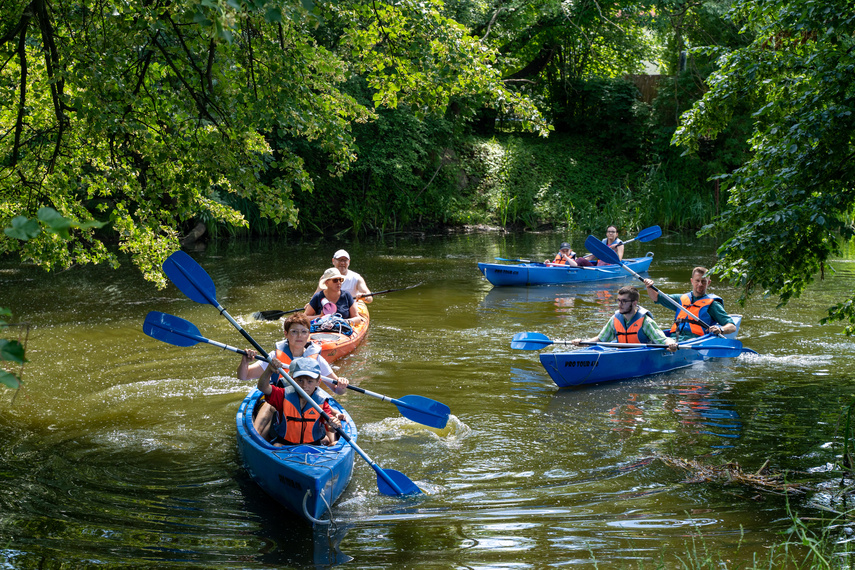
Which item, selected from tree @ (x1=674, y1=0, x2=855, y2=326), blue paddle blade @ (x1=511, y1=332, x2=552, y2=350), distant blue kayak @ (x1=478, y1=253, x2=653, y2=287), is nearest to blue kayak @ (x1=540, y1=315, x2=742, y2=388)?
blue paddle blade @ (x1=511, y1=332, x2=552, y2=350)

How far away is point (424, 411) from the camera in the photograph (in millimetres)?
5758

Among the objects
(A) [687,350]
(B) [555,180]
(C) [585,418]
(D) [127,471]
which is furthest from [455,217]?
(D) [127,471]

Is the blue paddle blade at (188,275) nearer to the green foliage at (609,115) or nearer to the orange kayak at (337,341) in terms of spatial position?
the orange kayak at (337,341)

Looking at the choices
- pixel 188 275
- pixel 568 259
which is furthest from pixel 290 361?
pixel 568 259

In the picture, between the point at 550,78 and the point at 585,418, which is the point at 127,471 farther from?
the point at 550,78

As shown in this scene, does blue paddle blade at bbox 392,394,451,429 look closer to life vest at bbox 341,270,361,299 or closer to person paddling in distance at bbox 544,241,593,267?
life vest at bbox 341,270,361,299

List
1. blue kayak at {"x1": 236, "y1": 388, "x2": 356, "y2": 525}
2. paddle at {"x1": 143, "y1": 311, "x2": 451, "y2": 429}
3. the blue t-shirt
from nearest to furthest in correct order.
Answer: blue kayak at {"x1": 236, "y1": 388, "x2": 356, "y2": 525} < paddle at {"x1": 143, "y1": 311, "x2": 451, "y2": 429} < the blue t-shirt

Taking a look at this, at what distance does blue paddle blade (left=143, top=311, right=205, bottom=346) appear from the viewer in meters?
5.52

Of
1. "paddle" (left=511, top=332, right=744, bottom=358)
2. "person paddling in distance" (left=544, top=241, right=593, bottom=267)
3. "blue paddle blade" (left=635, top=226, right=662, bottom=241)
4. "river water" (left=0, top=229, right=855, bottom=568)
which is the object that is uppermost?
"blue paddle blade" (left=635, top=226, right=662, bottom=241)

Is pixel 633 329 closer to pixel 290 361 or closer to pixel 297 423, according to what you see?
pixel 290 361

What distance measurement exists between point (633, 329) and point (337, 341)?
340 centimetres

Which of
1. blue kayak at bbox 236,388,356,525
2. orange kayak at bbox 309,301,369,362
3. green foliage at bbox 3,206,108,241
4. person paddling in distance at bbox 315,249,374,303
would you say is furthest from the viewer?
person paddling in distance at bbox 315,249,374,303

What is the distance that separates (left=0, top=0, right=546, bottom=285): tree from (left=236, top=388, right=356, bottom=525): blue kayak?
1703mm

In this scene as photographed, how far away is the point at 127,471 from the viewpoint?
5.49m
